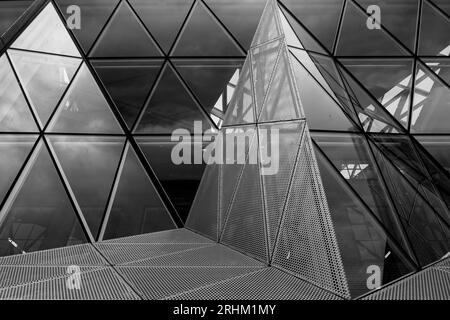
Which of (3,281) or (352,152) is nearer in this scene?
(3,281)

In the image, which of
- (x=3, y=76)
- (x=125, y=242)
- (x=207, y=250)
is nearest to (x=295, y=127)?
(x=207, y=250)

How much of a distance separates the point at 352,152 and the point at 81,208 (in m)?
8.91

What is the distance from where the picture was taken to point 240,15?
675 inches

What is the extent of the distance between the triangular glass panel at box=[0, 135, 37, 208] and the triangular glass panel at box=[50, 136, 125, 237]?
2.91ft

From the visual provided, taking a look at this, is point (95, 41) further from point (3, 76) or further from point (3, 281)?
point (3, 281)

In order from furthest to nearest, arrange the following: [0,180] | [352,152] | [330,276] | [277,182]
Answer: [0,180]
[352,152]
[277,182]
[330,276]

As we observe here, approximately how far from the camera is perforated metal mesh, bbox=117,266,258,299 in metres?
6.09

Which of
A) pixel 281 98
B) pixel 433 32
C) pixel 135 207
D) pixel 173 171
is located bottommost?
pixel 135 207

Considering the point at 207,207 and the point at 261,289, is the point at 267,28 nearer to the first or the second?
the point at 207,207

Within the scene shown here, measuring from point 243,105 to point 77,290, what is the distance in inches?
331

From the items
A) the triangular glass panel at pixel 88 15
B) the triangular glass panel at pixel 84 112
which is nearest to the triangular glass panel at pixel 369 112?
the triangular glass panel at pixel 84 112

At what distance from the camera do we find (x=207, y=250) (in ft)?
29.2

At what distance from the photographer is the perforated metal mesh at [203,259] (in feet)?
25.2

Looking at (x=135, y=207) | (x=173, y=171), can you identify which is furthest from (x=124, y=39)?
(x=135, y=207)
